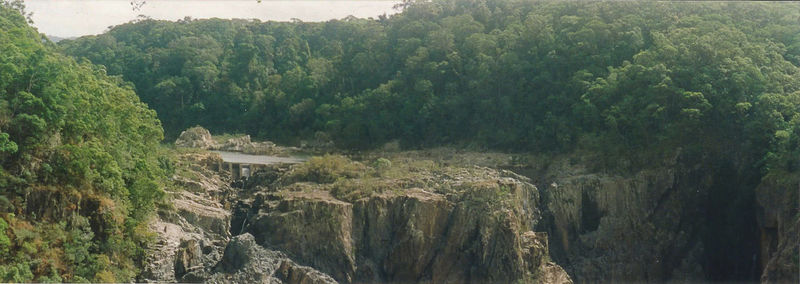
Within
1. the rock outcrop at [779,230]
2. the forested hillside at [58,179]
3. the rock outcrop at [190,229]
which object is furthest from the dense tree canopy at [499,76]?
the forested hillside at [58,179]

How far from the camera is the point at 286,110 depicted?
49.5 meters

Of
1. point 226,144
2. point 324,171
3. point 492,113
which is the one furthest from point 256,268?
point 492,113

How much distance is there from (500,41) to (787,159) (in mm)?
16374

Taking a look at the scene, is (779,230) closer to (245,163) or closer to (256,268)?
(256,268)

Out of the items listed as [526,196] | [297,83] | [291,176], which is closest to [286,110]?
[297,83]

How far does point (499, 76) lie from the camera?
4394 centimetres

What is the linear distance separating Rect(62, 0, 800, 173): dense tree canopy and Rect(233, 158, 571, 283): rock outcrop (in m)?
7.34

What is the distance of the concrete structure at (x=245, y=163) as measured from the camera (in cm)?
3731

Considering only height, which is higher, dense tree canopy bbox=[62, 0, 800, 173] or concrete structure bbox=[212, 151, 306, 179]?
dense tree canopy bbox=[62, 0, 800, 173]

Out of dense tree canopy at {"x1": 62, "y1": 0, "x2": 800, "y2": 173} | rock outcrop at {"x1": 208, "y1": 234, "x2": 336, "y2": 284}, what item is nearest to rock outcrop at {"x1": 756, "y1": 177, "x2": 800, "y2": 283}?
dense tree canopy at {"x1": 62, "y1": 0, "x2": 800, "y2": 173}

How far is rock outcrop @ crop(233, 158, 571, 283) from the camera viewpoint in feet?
103

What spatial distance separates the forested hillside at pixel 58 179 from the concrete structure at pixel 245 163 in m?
8.67

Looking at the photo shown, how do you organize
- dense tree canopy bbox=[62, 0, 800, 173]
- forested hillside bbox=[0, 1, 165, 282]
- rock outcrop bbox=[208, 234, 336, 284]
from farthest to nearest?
dense tree canopy bbox=[62, 0, 800, 173] → rock outcrop bbox=[208, 234, 336, 284] → forested hillside bbox=[0, 1, 165, 282]

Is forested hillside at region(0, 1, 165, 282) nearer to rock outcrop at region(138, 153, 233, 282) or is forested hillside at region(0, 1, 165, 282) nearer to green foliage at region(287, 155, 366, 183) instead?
rock outcrop at region(138, 153, 233, 282)
